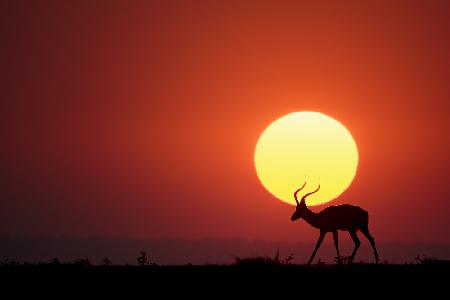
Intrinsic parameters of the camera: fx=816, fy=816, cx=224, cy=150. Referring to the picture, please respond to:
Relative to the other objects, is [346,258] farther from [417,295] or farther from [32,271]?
[32,271]

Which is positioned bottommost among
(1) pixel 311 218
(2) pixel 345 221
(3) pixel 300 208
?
(2) pixel 345 221

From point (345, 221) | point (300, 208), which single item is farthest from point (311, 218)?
point (345, 221)

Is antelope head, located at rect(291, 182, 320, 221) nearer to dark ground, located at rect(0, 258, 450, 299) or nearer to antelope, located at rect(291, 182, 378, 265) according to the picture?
antelope, located at rect(291, 182, 378, 265)

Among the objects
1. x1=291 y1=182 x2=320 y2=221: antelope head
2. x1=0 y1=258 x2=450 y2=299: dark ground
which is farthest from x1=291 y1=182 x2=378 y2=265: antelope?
x1=0 y1=258 x2=450 y2=299: dark ground

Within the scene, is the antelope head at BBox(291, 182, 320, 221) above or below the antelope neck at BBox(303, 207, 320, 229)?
above

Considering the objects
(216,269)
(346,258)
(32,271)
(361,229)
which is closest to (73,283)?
(32,271)

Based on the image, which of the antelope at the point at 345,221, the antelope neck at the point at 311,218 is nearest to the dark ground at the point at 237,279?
the antelope at the point at 345,221

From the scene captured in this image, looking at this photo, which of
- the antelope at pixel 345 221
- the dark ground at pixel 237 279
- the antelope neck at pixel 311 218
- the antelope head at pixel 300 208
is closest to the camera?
the dark ground at pixel 237 279

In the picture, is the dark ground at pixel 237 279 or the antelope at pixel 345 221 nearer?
the dark ground at pixel 237 279

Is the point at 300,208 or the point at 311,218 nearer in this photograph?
the point at 311,218

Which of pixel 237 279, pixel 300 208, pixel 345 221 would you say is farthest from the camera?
pixel 300 208

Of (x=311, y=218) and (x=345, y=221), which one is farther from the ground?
(x=311, y=218)

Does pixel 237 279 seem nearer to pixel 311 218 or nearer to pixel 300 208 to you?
pixel 311 218

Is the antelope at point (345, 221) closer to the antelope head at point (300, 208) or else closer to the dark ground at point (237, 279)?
the antelope head at point (300, 208)
